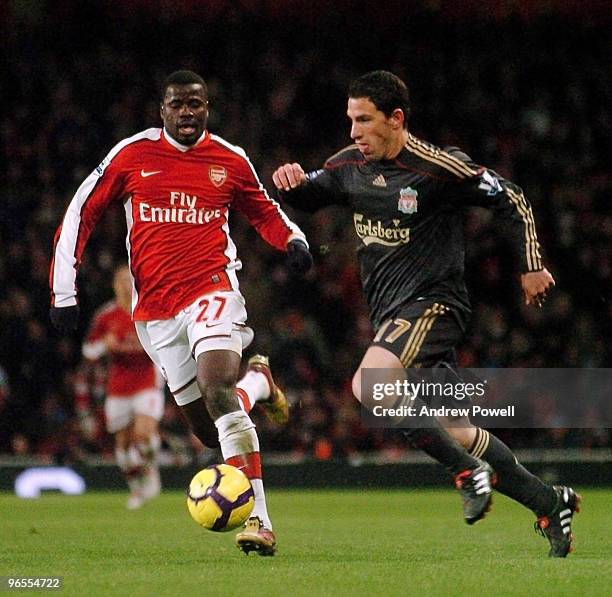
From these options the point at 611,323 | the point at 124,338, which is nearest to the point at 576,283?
the point at 611,323

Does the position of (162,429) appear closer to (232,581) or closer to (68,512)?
(68,512)

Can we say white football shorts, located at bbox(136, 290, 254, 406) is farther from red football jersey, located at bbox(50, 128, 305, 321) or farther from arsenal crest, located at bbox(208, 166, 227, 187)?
arsenal crest, located at bbox(208, 166, 227, 187)

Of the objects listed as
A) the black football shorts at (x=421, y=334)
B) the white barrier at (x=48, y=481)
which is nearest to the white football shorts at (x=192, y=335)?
the black football shorts at (x=421, y=334)

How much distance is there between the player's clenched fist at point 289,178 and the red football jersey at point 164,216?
0.53 metres

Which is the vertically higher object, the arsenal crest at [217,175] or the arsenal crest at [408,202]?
the arsenal crest at [217,175]

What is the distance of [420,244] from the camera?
671cm

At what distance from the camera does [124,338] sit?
40.9 feet

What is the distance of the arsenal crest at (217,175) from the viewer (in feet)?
24.4

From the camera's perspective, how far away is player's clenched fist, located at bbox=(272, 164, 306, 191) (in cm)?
699

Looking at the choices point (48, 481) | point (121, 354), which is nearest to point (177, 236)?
point (121, 354)

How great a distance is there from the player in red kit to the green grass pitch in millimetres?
917

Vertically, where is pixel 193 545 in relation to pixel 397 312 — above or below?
below

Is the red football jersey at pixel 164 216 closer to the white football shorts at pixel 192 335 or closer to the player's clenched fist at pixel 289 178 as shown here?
the white football shorts at pixel 192 335

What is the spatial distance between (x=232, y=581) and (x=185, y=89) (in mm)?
2778
